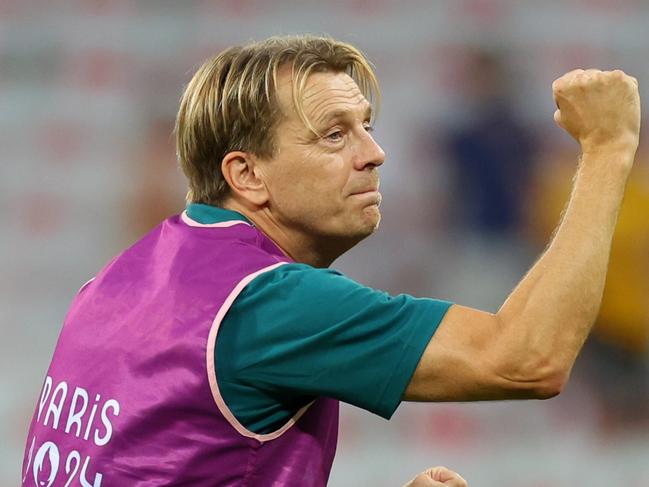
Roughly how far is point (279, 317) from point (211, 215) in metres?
0.30

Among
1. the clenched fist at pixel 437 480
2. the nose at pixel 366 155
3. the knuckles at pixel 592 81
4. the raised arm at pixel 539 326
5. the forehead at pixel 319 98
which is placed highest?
the knuckles at pixel 592 81

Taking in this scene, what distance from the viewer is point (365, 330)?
182 centimetres

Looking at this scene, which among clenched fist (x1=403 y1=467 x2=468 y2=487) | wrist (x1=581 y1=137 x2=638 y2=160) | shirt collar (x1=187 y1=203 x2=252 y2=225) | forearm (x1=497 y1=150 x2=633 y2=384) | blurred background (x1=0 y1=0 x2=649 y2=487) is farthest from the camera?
blurred background (x1=0 y1=0 x2=649 y2=487)

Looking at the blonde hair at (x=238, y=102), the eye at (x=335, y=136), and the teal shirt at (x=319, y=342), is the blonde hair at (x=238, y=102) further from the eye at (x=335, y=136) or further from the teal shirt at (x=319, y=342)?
the teal shirt at (x=319, y=342)

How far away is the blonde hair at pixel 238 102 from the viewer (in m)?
2.10

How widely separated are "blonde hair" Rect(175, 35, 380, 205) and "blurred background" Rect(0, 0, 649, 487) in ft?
9.79

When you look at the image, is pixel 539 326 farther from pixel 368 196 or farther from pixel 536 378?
pixel 368 196

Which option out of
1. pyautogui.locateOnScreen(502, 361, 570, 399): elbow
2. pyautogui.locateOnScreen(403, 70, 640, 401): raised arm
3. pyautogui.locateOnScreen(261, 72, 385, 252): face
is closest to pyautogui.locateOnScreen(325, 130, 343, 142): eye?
pyautogui.locateOnScreen(261, 72, 385, 252): face

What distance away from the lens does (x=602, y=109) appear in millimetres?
1903

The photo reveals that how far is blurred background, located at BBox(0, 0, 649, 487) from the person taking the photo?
5.07 metres

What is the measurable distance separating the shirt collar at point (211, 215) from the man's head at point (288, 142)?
0.17ft

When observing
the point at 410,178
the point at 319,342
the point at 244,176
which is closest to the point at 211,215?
the point at 244,176

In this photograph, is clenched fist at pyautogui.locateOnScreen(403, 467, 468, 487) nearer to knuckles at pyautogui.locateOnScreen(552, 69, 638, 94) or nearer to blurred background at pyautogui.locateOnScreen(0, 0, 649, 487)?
knuckles at pyautogui.locateOnScreen(552, 69, 638, 94)

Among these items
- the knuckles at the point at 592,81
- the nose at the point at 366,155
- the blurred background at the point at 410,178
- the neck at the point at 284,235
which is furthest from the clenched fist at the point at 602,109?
the blurred background at the point at 410,178
